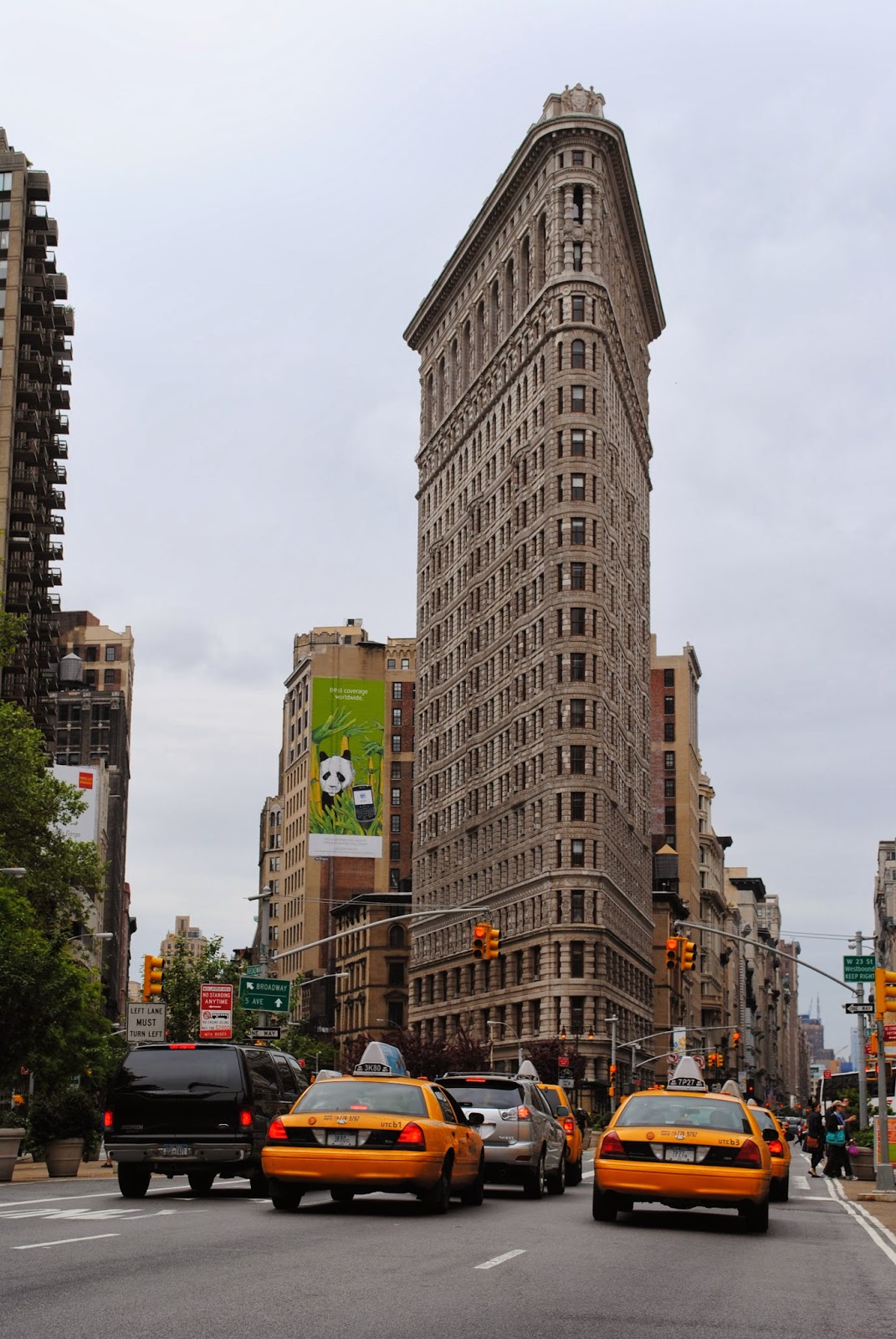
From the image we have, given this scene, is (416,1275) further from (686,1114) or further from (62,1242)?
(686,1114)

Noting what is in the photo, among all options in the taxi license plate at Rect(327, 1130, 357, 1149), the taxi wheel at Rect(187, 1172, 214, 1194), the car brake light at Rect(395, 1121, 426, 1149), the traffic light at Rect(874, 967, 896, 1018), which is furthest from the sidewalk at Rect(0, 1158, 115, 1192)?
the traffic light at Rect(874, 967, 896, 1018)

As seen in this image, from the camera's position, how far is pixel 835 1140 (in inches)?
1526

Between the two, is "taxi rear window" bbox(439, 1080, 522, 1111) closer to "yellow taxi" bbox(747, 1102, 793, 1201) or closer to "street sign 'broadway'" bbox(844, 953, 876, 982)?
"yellow taxi" bbox(747, 1102, 793, 1201)

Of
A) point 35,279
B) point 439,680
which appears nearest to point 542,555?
point 439,680

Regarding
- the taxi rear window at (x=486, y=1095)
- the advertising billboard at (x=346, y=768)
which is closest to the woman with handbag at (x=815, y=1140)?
the taxi rear window at (x=486, y=1095)

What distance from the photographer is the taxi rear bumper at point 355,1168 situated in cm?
1900

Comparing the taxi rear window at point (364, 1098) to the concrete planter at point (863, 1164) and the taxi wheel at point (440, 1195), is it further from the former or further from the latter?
the concrete planter at point (863, 1164)

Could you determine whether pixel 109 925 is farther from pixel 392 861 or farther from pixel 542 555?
pixel 542 555

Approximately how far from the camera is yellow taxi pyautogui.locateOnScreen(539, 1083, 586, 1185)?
2952cm

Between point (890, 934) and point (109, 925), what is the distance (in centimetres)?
7909

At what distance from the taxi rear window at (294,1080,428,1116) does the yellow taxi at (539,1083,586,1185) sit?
925 centimetres

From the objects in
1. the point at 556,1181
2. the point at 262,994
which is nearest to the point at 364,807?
the point at 262,994

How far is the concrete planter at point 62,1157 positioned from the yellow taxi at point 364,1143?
12447 mm

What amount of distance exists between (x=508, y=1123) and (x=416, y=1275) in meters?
11.8
